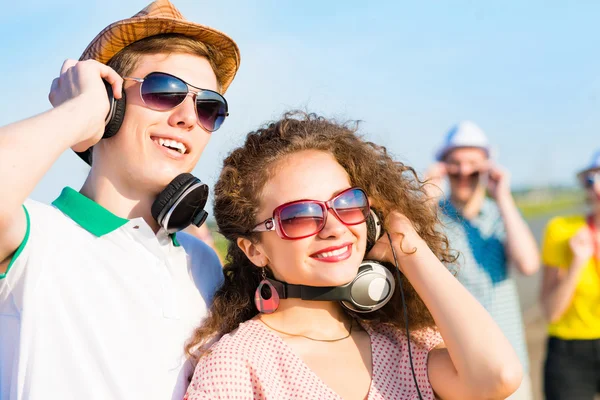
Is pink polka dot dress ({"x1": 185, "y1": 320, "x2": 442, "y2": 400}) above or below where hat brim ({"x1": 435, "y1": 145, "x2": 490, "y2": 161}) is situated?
below

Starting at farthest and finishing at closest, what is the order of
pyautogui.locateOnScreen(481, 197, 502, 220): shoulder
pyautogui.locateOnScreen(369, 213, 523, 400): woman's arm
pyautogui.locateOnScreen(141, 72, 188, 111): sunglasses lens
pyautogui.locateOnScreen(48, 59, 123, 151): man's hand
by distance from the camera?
pyautogui.locateOnScreen(481, 197, 502, 220): shoulder
pyautogui.locateOnScreen(141, 72, 188, 111): sunglasses lens
pyautogui.locateOnScreen(369, 213, 523, 400): woman's arm
pyautogui.locateOnScreen(48, 59, 123, 151): man's hand

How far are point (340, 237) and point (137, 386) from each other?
0.85m

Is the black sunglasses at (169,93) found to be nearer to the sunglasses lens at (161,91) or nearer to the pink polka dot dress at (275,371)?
the sunglasses lens at (161,91)

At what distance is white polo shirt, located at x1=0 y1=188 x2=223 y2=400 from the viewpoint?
1972 mm

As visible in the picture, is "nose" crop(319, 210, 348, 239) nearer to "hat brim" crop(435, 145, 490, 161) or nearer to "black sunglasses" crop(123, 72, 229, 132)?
"black sunglasses" crop(123, 72, 229, 132)

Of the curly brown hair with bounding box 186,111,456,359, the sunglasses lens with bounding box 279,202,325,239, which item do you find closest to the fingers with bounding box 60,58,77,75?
the curly brown hair with bounding box 186,111,456,359

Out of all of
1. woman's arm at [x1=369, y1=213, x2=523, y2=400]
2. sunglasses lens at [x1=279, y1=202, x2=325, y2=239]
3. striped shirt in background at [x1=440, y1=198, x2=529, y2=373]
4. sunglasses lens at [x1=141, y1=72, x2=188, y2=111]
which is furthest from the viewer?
striped shirt in background at [x1=440, y1=198, x2=529, y2=373]

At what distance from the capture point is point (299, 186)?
2.40 m

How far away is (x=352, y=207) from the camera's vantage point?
7.84ft

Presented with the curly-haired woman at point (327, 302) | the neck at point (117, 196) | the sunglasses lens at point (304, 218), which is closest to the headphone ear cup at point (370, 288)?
the curly-haired woman at point (327, 302)

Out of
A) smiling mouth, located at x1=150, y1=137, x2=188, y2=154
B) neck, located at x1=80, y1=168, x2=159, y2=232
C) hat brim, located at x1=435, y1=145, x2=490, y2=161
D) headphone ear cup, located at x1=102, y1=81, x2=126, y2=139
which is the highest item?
hat brim, located at x1=435, y1=145, x2=490, y2=161

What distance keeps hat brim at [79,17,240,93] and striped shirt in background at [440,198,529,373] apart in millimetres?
2196

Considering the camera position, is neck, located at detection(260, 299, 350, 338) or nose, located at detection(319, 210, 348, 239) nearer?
nose, located at detection(319, 210, 348, 239)

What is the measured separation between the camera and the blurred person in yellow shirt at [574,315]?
4688mm
